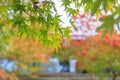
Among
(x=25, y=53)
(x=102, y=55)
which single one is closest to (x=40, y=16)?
(x=102, y=55)

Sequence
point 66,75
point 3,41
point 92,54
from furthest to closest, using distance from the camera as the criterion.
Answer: point 66,75
point 92,54
point 3,41

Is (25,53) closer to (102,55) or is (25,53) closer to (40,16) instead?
(102,55)

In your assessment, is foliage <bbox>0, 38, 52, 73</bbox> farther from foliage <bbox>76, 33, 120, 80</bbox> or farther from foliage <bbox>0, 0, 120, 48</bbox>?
foliage <bbox>0, 0, 120, 48</bbox>

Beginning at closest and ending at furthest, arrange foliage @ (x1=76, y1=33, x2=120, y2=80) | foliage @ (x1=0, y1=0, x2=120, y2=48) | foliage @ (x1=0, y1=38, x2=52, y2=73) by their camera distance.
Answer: foliage @ (x1=0, y1=0, x2=120, y2=48), foliage @ (x1=76, y1=33, x2=120, y2=80), foliage @ (x1=0, y1=38, x2=52, y2=73)

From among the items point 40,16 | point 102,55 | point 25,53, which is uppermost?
point 25,53

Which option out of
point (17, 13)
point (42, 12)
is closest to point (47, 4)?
point (42, 12)

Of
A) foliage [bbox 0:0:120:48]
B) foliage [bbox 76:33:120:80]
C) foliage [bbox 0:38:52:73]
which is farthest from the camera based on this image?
foliage [bbox 0:38:52:73]

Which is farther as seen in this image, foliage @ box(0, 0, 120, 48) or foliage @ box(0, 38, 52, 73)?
foliage @ box(0, 38, 52, 73)

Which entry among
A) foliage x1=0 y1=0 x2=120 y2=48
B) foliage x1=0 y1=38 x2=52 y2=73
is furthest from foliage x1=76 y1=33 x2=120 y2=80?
foliage x1=0 y1=0 x2=120 y2=48

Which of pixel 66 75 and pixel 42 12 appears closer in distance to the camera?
pixel 42 12

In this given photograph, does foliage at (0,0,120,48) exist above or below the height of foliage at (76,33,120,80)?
below

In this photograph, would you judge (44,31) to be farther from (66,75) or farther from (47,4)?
(66,75)

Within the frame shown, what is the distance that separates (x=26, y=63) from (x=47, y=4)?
21.7ft

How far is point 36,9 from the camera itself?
1.64m
